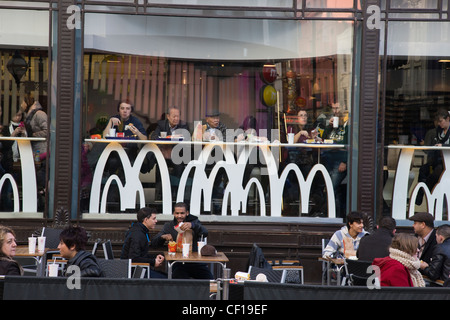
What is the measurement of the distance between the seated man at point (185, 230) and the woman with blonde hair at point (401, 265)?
3.51 m

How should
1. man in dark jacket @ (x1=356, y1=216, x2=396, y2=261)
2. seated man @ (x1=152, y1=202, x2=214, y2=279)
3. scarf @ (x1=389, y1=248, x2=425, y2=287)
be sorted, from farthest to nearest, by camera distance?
seated man @ (x1=152, y1=202, x2=214, y2=279) < man in dark jacket @ (x1=356, y1=216, x2=396, y2=261) < scarf @ (x1=389, y1=248, x2=425, y2=287)

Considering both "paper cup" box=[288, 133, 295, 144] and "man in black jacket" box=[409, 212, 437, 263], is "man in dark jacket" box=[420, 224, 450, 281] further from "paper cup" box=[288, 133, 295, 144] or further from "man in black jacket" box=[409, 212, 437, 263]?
"paper cup" box=[288, 133, 295, 144]

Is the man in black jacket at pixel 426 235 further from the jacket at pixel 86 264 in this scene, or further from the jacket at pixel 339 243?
the jacket at pixel 86 264

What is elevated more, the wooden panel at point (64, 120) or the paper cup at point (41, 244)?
the wooden panel at point (64, 120)

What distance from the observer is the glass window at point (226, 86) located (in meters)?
11.9

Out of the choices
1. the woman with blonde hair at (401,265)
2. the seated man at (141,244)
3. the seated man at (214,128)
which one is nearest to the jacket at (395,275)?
the woman with blonde hair at (401,265)

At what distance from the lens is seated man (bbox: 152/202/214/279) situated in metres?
10.1

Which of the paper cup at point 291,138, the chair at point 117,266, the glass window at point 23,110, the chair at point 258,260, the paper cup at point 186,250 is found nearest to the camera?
the chair at point 117,266

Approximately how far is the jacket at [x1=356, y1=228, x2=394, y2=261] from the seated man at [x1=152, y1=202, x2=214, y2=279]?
87.6 inches

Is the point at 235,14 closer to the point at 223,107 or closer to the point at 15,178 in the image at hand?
the point at 223,107

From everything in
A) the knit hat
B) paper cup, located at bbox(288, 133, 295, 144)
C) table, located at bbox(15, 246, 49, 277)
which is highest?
paper cup, located at bbox(288, 133, 295, 144)

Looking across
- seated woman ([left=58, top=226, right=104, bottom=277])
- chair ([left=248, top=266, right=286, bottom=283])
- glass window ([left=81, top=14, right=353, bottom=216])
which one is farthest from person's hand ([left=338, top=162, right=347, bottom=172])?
seated woman ([left=58, top=226, right=104, bottom=277])

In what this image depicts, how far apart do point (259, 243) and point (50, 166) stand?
3.70 m

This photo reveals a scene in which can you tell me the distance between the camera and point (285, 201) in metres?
12.1
